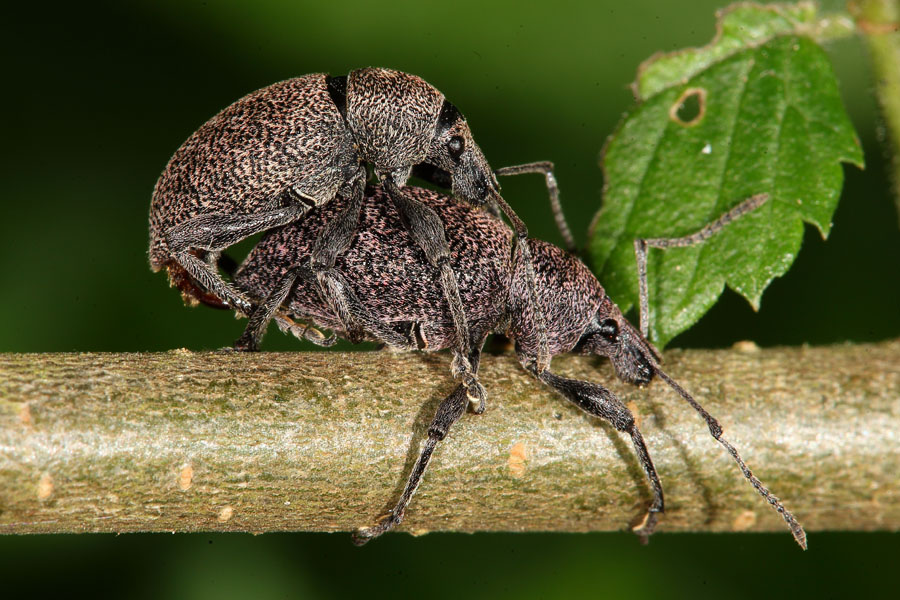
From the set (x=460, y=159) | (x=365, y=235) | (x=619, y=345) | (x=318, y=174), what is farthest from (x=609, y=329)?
(x=318, y=174)

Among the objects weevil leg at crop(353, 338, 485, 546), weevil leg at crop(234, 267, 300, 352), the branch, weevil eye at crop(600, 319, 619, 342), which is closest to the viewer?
the branch

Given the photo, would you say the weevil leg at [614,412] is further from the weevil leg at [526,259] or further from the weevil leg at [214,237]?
the weevil leg at [214,237]

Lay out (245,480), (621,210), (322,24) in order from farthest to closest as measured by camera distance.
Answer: (322,24), (621,210), (245,480)

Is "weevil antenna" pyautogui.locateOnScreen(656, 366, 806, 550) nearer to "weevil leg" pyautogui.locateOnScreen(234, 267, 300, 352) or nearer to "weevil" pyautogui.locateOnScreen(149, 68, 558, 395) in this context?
"weevil" pyautogui.locateOnScreen(149, 68, 558, 395)

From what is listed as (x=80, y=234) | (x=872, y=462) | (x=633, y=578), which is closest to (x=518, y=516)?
(x=872, y=462)

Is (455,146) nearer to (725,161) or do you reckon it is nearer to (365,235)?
(365,235)

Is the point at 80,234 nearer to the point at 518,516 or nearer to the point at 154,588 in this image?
the point at 154,588

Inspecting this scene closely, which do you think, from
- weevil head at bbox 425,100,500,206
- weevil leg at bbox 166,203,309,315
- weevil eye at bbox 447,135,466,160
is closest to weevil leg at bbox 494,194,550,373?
weevil head at bbox 425,100,500,206

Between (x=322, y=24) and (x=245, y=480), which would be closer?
(x=245, y=480)
